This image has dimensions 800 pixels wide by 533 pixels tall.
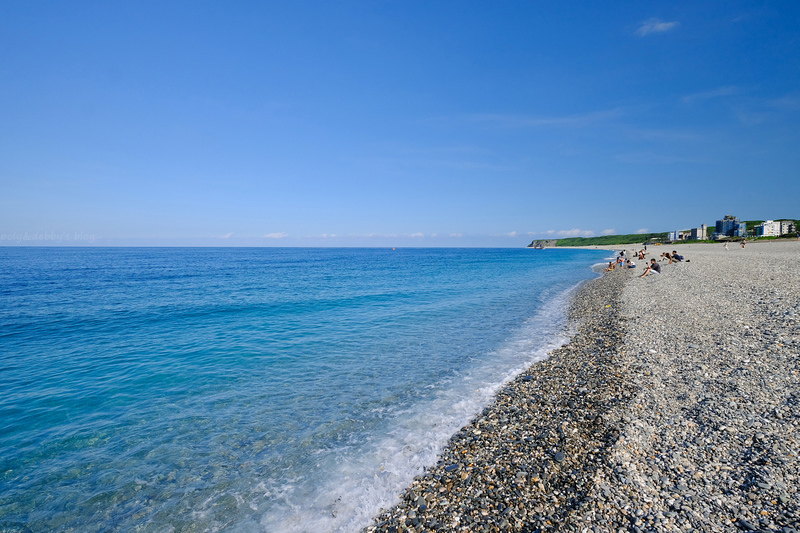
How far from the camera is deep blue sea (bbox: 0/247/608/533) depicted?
7.10 meters

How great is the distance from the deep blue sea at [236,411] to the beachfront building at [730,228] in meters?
187

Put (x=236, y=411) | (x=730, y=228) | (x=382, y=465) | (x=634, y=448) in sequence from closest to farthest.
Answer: (x=634, y=448)
(x=382, y=465)
(x=236, y=411)
(x=730, y=228)

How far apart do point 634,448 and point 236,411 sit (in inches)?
422

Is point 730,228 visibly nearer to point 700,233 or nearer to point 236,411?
point 700,233

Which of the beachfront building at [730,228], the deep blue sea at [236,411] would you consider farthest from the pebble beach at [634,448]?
the beachfront building at [730,228]

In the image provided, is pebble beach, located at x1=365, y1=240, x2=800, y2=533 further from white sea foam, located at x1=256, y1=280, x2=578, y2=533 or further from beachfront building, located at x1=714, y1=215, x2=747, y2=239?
beachfront building, located at x1=714, y1=215, x2=747, y2=239

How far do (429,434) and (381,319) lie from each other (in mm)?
15269

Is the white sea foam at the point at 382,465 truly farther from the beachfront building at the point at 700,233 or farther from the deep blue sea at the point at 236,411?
the beachfront building at the point at 700,233

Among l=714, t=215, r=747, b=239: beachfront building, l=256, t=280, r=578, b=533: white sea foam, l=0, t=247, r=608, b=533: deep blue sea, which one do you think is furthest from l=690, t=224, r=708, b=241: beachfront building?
l=256, t=280, r=578, b=533: white sea foam

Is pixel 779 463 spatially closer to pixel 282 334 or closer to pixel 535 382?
pixel 535 382

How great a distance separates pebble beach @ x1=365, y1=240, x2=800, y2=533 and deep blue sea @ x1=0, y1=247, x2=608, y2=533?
124 cm

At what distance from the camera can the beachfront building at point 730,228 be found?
15075 cm

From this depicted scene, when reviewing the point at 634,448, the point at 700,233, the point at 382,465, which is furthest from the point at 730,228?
the point at 382,465

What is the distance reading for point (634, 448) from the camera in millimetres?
7125
